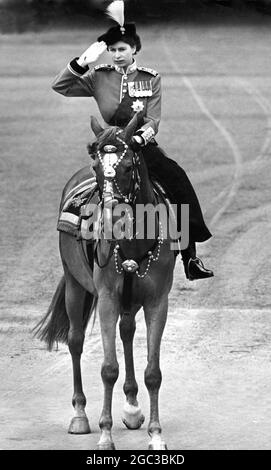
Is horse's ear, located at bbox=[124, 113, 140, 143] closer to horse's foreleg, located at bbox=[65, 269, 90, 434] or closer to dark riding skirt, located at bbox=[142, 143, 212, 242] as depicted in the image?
dark riding skirt, located at bbox=[142, 143, 212, 242]

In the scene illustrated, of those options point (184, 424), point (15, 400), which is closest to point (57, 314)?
point (15, 400)

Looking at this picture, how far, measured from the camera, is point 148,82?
965 cm

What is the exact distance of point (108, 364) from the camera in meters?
9.33

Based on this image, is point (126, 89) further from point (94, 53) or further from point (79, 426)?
point (79, 426)

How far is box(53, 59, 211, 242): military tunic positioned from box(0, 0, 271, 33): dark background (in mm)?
18683

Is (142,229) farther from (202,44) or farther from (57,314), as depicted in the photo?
(202,44)

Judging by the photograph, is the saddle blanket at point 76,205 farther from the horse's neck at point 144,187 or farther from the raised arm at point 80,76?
the raised arm at point 80,76

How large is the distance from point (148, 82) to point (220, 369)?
9.87 ft

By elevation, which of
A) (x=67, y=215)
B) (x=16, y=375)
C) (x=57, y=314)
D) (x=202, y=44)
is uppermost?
(x=67, y=215)

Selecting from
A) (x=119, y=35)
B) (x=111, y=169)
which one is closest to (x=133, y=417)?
(x=111, y=169)

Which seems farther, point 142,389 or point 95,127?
point 142,389

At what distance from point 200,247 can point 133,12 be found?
14340 mm

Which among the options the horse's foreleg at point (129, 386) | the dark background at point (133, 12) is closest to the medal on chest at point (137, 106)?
the horse's foreleg at point (129, 386)

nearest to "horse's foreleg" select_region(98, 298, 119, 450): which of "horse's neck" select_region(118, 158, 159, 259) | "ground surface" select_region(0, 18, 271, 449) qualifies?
"ground surface" select_region(0, 18, 271, 449)
